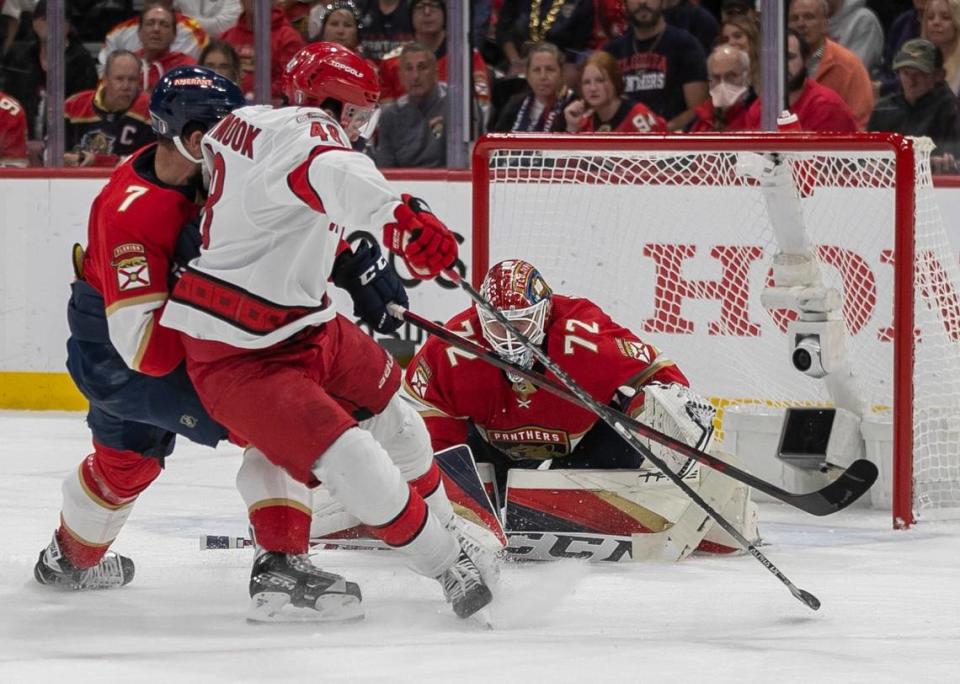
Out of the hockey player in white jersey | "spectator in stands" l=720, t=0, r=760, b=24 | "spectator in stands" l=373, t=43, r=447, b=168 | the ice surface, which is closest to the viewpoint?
the ice surface

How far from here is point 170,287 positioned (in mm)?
3152

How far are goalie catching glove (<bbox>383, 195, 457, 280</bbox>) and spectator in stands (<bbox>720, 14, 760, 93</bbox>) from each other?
3022 millimetres

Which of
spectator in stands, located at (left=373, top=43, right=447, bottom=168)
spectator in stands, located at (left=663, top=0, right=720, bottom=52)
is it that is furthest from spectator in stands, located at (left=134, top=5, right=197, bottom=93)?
spectator in stands, located at (left=663, top=0, right=720, bottom=52)

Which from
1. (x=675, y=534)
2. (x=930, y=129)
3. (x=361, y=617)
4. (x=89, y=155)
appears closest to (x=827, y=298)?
(x=675, y=534)

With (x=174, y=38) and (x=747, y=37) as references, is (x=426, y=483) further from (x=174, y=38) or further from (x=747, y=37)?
(x=174, y=38)

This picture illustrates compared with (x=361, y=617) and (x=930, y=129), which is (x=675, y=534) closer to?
(x=361, y=617)

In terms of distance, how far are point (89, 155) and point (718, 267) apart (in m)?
2.43

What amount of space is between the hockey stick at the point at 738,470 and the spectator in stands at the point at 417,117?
2727 mm

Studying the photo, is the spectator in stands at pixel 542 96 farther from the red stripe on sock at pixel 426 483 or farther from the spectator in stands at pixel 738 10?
the red stripe on sock at pixel 426 483

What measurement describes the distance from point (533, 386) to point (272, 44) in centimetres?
271

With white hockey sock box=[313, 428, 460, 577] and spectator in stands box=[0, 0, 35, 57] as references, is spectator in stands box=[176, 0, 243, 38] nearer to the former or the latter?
spectator in stands box=[0, 0, 35, 57]

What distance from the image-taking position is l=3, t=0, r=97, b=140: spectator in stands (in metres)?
6.29

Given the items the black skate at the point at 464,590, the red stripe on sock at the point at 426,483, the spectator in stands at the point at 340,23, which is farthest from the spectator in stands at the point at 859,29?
the black skate at the point at 464,590

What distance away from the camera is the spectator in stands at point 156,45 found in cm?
636
